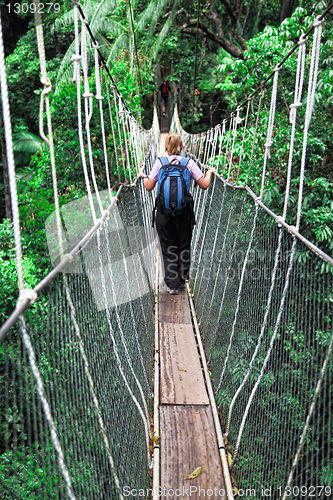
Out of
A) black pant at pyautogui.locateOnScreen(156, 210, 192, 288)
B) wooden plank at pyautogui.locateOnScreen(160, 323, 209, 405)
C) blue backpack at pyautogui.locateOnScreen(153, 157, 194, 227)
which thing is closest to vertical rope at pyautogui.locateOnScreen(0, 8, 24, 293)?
wooden plank at pyautogui.locateOnScreen(160, 323, 209, 405)

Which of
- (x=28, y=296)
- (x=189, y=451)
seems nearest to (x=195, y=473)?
(x=189, y=451)

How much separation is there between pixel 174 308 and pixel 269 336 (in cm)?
70

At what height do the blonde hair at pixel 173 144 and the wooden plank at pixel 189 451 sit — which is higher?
the blonde hair at pixel 173 144

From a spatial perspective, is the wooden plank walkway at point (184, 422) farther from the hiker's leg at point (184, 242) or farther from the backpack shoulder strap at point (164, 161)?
the backpack shoulder strap at point (164, 161)

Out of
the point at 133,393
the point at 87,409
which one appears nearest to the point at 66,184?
the point at 133,393

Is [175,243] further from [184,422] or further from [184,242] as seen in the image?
[184,422]

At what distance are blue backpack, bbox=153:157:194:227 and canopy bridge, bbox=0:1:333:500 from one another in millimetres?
172

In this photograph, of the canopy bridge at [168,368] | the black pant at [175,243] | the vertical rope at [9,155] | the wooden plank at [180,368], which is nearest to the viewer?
the vertical rope at [9,155]

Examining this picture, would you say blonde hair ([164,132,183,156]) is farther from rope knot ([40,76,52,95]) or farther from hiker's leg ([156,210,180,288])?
rope knot ([40,76,52,95])

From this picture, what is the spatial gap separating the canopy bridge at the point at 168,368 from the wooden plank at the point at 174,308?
2 centimetres

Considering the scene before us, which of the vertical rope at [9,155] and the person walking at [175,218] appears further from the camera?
the person walking at [175,218]

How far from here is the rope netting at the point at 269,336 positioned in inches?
36.3

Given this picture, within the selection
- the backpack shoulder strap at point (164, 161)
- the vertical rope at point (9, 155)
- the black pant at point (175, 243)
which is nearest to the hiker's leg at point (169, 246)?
the black pant at point (175, 243)

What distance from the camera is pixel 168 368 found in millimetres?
1719
